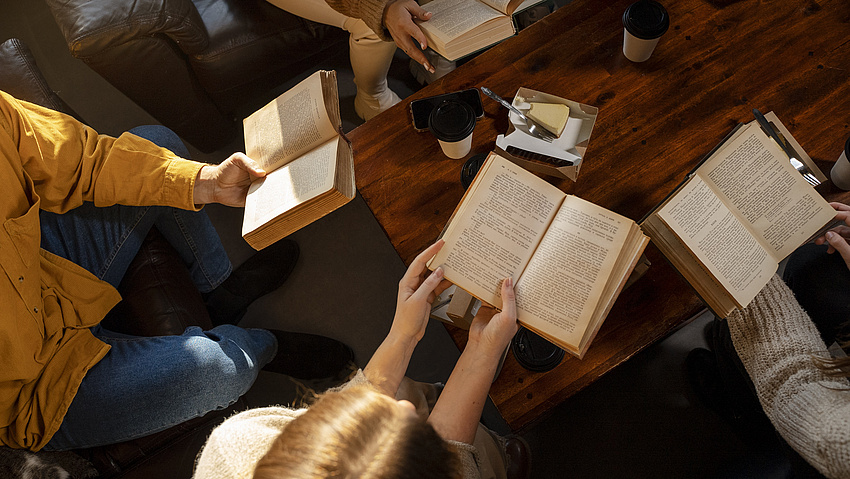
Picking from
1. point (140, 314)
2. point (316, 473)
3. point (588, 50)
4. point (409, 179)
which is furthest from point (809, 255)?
point (140, 314)

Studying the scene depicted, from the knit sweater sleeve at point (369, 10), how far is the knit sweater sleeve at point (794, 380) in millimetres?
1113

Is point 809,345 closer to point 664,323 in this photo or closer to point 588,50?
point 664,323

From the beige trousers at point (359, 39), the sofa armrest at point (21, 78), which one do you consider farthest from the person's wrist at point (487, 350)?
the sofa armrest at point (21, 78)

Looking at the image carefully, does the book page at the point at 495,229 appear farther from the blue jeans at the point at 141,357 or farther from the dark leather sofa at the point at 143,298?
the dark leather sofa at the point at 143,298

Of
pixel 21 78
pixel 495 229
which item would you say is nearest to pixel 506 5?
pixel 495 229

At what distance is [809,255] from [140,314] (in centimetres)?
172

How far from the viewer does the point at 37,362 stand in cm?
121

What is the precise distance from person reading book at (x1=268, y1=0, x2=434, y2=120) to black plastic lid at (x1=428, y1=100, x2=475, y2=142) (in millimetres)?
234

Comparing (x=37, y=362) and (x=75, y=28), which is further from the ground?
(x=75, y=28)

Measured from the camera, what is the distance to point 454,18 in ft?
4.17

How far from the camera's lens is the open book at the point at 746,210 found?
95 centimetres

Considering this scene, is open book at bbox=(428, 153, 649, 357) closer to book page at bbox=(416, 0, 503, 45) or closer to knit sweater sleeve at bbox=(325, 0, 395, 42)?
book page at bbox=(416, 0, 503, 45)

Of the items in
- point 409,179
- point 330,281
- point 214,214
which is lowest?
point 330,281

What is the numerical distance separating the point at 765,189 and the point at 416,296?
0.71m
